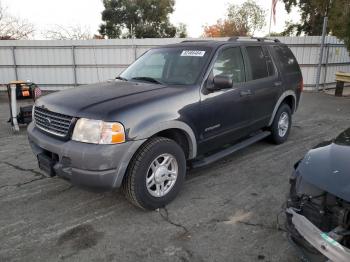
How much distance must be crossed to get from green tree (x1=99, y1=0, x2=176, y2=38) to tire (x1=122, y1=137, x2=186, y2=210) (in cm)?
3376

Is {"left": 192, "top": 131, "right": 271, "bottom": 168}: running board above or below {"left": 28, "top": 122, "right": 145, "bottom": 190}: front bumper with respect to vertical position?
below

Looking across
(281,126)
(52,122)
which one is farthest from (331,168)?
(281,126)

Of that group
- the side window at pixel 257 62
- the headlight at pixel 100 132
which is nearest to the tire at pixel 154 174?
the headlight at pixel 100 132

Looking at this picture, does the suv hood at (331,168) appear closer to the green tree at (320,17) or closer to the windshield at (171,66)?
the windshield at (171,66)

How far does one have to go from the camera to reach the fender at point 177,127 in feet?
11.6

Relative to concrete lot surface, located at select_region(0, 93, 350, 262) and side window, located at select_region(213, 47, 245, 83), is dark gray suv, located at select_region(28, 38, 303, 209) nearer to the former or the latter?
side window, located at select_region(213, 47, 245, 83)

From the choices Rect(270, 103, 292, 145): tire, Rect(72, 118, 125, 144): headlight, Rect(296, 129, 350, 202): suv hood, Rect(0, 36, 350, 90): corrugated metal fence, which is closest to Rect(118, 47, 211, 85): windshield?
Rect(72, 118, 125, 144): headlight

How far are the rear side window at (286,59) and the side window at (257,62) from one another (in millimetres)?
560

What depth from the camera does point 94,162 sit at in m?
3.27

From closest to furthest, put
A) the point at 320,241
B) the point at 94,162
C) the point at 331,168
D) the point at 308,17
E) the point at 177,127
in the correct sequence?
1. the point at 320,241
2. the point at 331,168
3. the point at 94,162
4. the point at 177,127
5. the point at 308,17

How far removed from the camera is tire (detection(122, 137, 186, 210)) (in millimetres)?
3541

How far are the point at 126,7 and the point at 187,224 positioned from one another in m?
35.1

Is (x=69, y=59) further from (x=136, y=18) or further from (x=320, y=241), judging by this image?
(x=136, y=18)

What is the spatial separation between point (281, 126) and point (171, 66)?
2706mm
